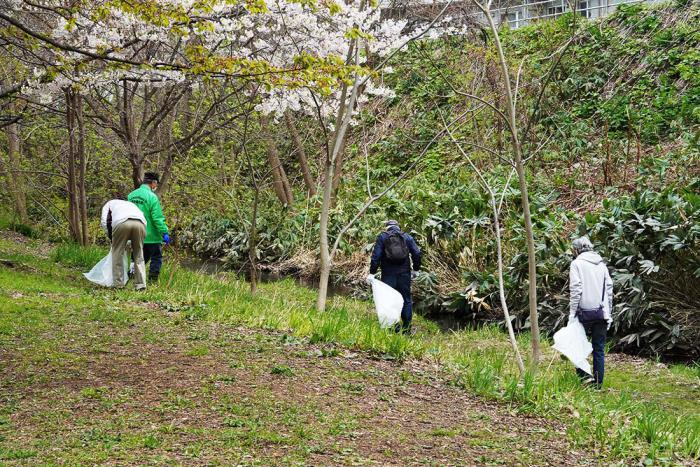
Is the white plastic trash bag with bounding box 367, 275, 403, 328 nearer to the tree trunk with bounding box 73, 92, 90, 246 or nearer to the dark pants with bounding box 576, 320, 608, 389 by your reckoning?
the dark pants with bounding box 576, 320, 608, 389

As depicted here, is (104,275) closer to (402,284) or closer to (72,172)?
(402,284)

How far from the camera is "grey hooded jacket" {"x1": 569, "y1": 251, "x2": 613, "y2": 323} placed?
6.95 m

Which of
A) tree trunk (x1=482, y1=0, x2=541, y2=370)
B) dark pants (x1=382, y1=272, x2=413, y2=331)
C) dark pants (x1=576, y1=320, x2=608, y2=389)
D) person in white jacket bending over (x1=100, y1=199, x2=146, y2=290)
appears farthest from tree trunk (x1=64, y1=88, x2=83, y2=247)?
dark pants (x1=576, y1=320, x2=608, y2=389)

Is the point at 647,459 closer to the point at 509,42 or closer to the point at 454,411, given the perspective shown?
the point at 454,411

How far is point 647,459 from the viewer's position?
4.54 m

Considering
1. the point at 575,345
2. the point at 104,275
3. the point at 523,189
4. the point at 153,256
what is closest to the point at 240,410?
the point at 523,189

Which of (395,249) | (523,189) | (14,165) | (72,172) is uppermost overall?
(14,165)

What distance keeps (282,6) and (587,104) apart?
1146 cm

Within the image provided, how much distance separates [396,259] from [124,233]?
3529 millimetres

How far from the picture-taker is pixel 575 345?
6828 millimetres

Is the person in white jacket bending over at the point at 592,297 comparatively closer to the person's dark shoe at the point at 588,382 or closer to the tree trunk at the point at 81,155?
the person's dark shoe at the point at 588,382

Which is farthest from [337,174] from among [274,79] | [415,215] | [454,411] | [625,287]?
[454,411]

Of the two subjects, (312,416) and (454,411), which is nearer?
(312,416)

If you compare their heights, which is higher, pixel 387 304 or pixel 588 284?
pixel 588 284
